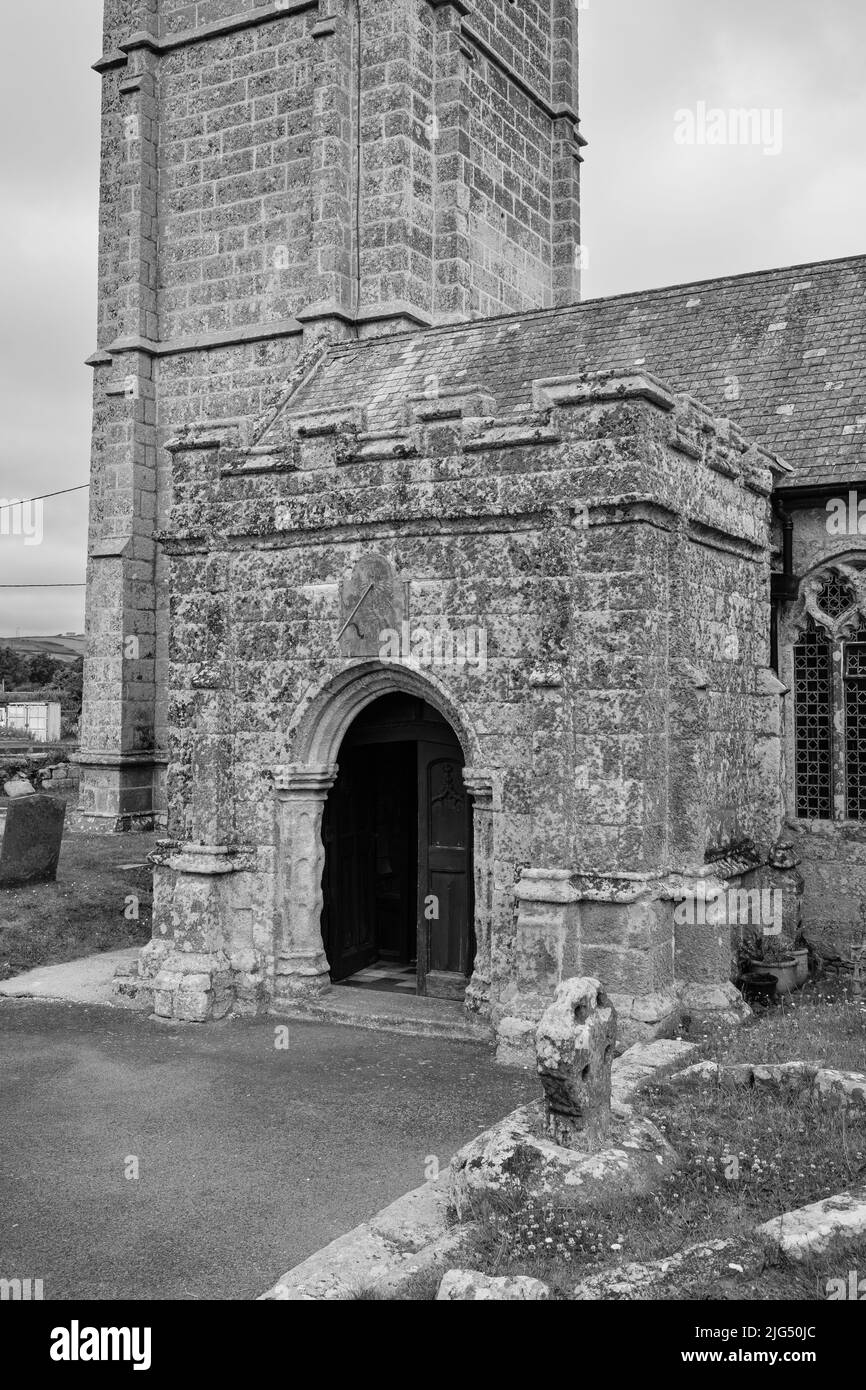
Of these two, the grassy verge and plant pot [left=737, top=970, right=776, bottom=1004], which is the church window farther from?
the grassy verge

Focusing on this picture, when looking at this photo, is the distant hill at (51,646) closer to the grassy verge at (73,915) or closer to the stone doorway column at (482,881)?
the grassy verge at (73,915)

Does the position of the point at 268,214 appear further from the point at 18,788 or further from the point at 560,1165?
the point at 560,1165

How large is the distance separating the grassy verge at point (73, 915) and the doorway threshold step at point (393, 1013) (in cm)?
346

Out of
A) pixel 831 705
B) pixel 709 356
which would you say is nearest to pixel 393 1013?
pixel 831 705

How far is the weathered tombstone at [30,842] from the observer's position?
14281 mm

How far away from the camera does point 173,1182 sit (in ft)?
22.0

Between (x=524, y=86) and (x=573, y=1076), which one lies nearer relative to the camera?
(x=573, y=1076)

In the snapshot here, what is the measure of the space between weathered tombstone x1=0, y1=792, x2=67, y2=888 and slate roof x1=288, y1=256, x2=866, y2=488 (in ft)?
19.7

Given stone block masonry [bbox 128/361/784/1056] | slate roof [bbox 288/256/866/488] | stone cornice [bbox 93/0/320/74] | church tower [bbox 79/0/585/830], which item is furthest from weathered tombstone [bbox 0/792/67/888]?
stone cornice [bbox 93/0/320/74]

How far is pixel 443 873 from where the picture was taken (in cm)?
1045

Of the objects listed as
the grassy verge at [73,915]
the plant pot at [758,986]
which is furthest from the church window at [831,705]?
the grassy verge at [73,915]

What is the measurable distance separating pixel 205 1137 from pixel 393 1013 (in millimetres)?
2576

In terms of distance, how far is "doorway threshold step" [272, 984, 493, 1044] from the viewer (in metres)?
9.36

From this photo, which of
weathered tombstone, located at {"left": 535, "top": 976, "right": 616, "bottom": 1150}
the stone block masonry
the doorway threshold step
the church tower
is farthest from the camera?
the church tower
